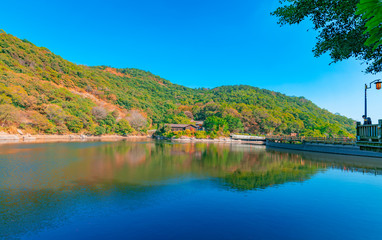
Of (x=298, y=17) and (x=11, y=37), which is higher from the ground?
(x=11, y=37)

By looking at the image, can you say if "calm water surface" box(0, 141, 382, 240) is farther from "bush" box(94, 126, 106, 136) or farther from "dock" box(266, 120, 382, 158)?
"bush" box(94, 126, 106, 136)

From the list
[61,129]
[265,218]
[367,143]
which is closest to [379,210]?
[367,143]

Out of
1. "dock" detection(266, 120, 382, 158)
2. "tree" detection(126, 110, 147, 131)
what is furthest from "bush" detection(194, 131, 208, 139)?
"tree" detection(126, 110, 147, 131)

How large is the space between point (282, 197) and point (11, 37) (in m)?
120

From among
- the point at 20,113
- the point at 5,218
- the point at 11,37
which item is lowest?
the point at 5,218

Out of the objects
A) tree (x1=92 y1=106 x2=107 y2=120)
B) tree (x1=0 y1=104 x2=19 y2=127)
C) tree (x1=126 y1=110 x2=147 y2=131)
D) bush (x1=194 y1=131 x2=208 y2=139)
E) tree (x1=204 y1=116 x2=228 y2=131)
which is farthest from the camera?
tree (x1=126 y1=110 x2=147 y2=131)

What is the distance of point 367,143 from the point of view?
30.2ft

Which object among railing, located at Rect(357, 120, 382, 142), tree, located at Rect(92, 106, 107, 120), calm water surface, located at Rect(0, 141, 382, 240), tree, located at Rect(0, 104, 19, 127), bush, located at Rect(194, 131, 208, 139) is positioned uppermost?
tree, located at Rect(92, 106, 107, 120)

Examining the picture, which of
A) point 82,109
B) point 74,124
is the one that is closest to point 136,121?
point 82,109

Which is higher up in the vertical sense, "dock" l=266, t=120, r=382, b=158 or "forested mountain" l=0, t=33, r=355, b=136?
"forested mountain" l=0, t=33, r=355, b=136

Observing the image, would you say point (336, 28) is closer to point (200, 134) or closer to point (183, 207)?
A: point (183, 207)

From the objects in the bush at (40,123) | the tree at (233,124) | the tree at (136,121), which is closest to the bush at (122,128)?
the tree at (136,121)

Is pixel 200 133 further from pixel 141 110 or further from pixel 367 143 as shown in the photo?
pixel 367 143

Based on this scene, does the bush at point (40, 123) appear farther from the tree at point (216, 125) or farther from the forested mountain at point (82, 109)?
the tree at point (216, 125)
